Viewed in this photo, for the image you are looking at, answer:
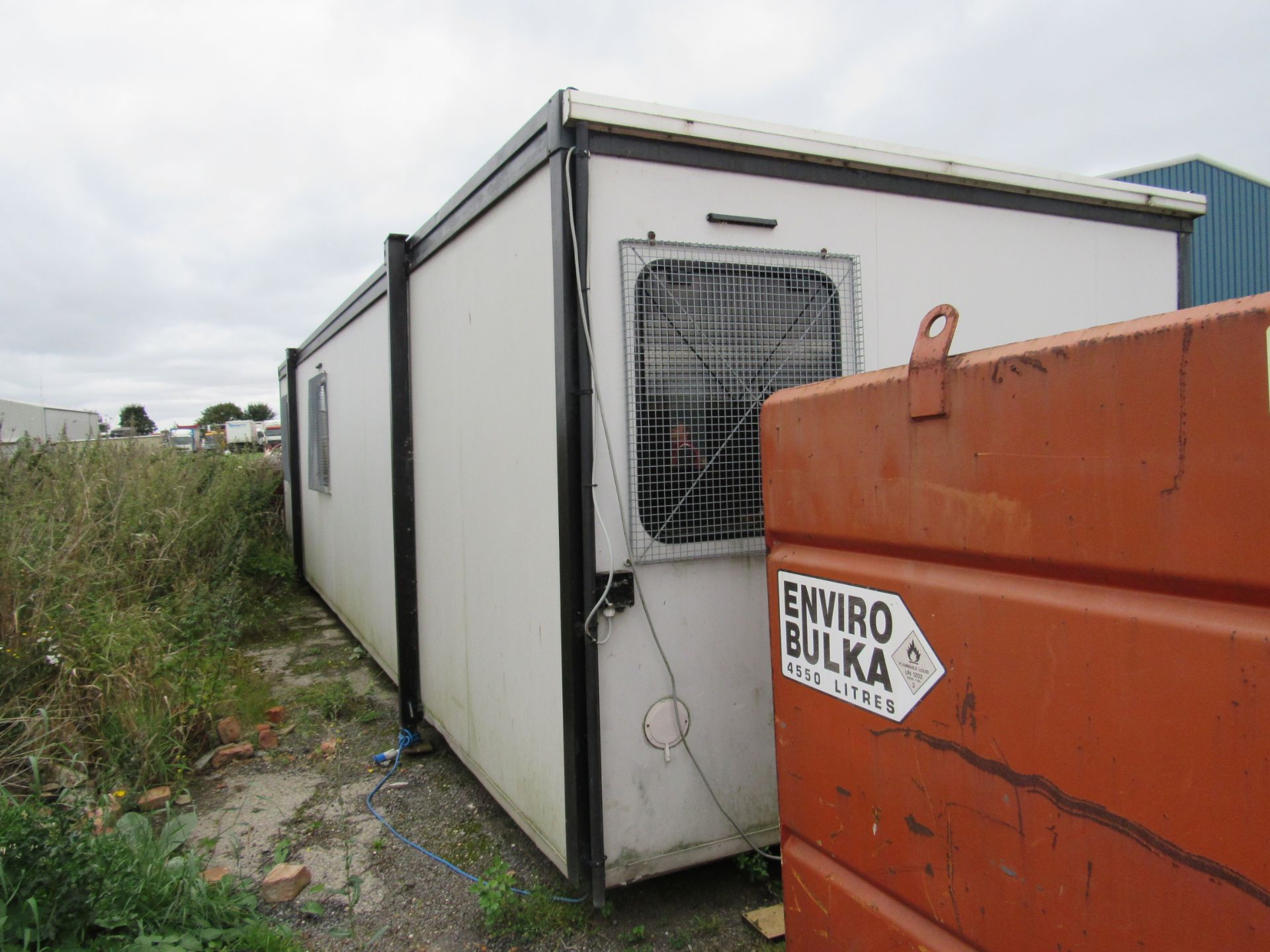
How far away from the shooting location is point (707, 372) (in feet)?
9.33

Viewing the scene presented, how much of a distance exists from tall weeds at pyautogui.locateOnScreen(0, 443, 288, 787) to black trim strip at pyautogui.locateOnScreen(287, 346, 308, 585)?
1.97m

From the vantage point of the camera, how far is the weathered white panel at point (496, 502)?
2881 millimetres

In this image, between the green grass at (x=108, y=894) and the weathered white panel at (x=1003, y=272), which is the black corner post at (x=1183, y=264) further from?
the green grass at (x=108, y=894)

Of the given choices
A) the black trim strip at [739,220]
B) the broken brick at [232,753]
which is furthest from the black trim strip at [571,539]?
the broken brick at [232,753]

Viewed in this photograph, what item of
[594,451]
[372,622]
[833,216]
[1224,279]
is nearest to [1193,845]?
[594,451]

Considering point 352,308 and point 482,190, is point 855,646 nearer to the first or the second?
point 482,190

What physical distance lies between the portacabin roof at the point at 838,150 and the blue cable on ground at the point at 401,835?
283cm

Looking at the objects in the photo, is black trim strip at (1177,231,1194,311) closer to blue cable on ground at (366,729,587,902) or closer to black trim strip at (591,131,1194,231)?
black trim strip at (591,131,1194,231)

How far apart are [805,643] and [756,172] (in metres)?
1.78

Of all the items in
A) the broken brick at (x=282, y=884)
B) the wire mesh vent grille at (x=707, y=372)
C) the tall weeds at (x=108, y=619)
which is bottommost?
the broken brick at (x=282, y=884)

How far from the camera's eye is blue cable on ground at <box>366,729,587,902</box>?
2.93 meters

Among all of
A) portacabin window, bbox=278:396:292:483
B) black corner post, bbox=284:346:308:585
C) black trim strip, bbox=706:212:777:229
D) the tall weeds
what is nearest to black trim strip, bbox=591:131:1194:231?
black trim strip, bbox=706:212:777:229

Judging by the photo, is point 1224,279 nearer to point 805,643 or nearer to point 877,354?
point 877,354

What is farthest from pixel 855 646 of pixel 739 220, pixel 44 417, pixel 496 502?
pixel 44 417
